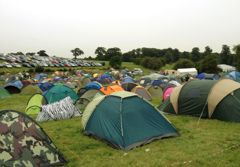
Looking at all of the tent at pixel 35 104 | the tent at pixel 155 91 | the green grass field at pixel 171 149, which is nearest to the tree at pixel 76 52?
the tent at pixel 155 91

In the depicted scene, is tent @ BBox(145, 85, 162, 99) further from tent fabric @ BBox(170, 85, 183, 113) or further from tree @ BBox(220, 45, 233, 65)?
tree @ BBox(220, 45, 233, 65)

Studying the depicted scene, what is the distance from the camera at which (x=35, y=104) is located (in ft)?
52.0

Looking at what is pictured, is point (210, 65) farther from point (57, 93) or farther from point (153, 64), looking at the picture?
point (57, 93)

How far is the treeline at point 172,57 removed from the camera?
2959 inches

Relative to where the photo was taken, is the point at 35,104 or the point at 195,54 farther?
the point at 195,54

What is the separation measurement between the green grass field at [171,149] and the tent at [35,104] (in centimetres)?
508

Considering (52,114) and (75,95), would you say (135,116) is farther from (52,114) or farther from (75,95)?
(75,95)

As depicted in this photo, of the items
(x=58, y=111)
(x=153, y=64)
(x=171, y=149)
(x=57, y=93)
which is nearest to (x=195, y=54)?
(x=153, y=64)

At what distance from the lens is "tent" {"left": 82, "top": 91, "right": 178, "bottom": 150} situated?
8.29m

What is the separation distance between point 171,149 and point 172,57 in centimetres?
11190

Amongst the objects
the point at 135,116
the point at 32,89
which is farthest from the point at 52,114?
the point at 32,89

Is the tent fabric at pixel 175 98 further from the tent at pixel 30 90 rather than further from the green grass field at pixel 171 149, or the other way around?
the tent at pixel 30 90

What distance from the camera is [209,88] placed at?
11727 mm

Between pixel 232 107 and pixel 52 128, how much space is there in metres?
6.89
